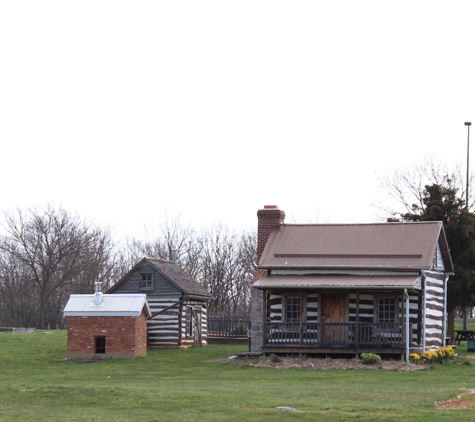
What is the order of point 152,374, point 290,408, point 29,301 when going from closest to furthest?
point 290,408
point 152,374
point 29,301

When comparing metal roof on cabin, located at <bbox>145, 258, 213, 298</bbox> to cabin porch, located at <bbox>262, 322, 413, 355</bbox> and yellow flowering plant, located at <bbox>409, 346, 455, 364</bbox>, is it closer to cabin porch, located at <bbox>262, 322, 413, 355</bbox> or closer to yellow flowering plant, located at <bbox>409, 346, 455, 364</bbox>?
cabin porch, located at <bbox>262, 322, 413, 355</bbox>

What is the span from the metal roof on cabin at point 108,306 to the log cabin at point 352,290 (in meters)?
4.58

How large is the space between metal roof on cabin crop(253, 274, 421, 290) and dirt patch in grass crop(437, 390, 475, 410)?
10.6m

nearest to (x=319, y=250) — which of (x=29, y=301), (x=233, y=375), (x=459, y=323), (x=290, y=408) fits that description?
(x=233, y=375)

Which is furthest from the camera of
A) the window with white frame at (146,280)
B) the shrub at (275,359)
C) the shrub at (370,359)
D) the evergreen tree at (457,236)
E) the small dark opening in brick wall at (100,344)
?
the window with white frame at (146,280)

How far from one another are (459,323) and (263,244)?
28924 millimetres

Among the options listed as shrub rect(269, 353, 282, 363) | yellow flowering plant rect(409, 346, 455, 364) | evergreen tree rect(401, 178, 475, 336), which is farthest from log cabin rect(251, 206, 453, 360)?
evergreen tree rect(401, 178, 475, 336)

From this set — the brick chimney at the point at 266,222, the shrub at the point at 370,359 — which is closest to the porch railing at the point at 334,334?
the shrub at the point at 370,359

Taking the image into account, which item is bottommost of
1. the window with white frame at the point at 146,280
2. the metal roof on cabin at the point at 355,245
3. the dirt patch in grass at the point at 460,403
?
the dirt patch in grass at the point at 460,403

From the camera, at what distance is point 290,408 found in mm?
16719

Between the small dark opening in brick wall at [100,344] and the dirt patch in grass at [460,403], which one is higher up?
the dirt patch in grass at [460,403]

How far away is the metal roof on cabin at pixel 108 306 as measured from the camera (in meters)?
33.0

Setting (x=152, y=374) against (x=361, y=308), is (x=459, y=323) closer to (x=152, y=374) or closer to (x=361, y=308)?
(x=361, y=308)

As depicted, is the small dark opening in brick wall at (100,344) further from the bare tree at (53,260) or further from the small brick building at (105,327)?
the bare tree at (53,260)
